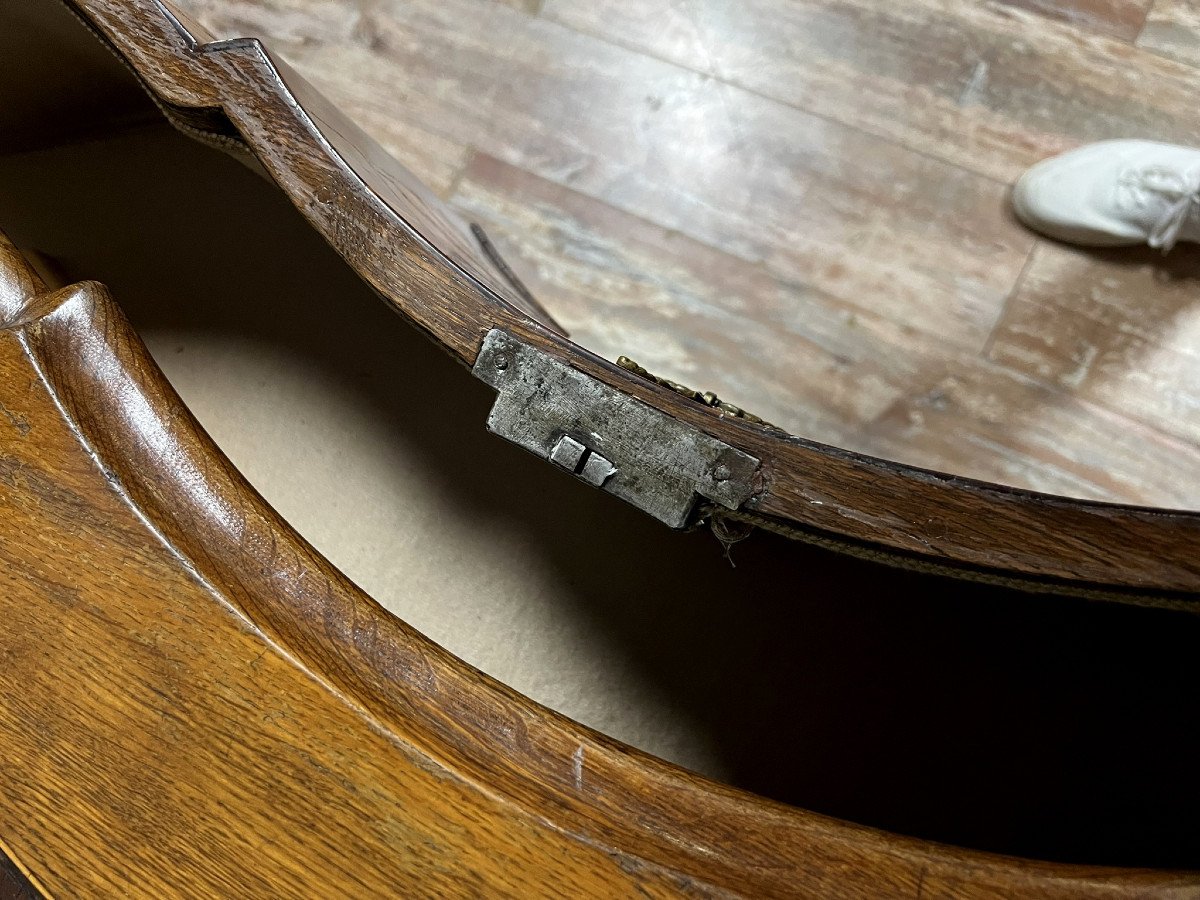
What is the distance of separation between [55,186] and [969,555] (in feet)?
2.83

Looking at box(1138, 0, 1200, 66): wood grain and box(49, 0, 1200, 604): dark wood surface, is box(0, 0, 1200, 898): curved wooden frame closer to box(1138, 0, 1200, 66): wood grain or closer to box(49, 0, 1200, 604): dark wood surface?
box(49, 0, 1200, 604): dark wood surface

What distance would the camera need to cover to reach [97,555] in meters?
0.41

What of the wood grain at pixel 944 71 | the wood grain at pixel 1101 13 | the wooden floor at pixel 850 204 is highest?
the wood grain at pixel 1101 13

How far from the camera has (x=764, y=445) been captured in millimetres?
512

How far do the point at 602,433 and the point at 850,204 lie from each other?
100 cm

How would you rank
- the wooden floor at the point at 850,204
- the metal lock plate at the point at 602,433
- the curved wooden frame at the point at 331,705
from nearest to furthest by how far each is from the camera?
the curved wooden frame at the point at 331,705 < the metal lock plate at the point at 602,433 < the wooden floor at the point at 850,204

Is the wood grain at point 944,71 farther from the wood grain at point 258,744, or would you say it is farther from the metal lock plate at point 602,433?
the wood grain at point 258,744

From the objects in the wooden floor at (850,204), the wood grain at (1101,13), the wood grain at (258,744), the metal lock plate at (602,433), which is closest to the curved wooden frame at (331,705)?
the wood grain at (258,744)

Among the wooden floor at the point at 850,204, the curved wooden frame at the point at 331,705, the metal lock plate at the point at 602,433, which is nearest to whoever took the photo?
the curved wooden frame at the point at 331,705

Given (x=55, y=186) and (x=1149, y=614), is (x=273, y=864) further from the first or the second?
(x=55, y=186)

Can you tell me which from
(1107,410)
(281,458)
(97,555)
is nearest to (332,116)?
(281,458)

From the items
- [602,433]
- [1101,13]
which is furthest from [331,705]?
[1101,13]

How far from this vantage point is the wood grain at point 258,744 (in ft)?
1.25

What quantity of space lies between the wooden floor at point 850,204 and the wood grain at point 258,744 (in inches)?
38.7
